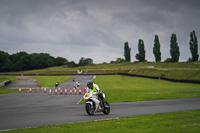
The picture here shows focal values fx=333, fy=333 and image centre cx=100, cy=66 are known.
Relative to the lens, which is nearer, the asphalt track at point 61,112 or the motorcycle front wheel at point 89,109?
the asphalt track at point 61,112

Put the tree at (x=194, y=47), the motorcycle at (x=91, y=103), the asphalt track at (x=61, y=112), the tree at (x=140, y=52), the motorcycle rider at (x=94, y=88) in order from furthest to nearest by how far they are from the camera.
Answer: the tree at (x=140, y=52) < the tree at (x=194, y=47) < the motorcycle rider at (x=94, y=88) < the motorcycle at (x=91, y=103) < the asphalt track at (x=61, y=112)

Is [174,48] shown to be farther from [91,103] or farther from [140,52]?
[91,103]

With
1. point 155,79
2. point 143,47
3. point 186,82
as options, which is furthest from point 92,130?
point 143,47

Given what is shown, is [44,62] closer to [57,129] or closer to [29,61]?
[29,61]

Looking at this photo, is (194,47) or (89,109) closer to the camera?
(89,109)

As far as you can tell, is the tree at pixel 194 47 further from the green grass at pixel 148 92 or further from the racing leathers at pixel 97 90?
the racing leathers at pixel 97 90

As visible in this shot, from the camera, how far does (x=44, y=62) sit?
186500 mm

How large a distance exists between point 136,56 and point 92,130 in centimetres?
13745

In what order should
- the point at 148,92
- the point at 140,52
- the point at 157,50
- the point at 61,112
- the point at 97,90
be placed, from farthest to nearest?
the point at 140,52, the point at 157,50, the point at 148,92, the point at 61,112, the point at 97,90

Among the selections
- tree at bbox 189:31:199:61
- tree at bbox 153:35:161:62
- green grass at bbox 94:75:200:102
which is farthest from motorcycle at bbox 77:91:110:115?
tree at bbox 153:35:161:62

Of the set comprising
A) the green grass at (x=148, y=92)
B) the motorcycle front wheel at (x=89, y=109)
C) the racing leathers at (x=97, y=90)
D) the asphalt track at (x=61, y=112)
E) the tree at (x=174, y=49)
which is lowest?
the green grass at (x=148, y=92)

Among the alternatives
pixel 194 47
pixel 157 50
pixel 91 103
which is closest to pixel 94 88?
pixel 91 103

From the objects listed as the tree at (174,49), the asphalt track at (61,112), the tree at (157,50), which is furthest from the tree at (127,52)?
the asphalt track at (61,112)

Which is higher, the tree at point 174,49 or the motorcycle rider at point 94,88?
the tree at point 174,49
